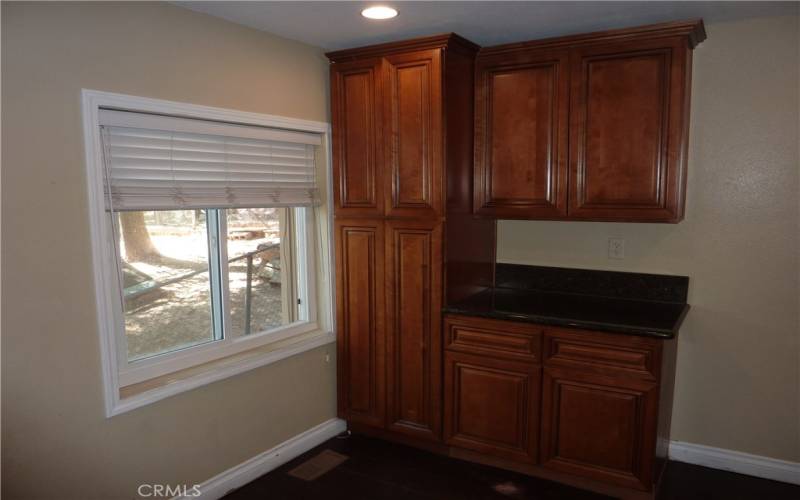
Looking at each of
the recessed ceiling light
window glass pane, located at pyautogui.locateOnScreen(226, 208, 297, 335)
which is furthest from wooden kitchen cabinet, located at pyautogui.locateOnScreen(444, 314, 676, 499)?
the recessed ceiling light

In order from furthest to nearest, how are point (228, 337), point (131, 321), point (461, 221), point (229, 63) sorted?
1. point (461, 221)
2. point (228, 337)
3. point (229, 63)
4. point (131, 321)

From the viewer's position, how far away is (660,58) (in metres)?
2.61

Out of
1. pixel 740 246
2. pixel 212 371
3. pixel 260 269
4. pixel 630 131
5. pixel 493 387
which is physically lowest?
pixel 493 387

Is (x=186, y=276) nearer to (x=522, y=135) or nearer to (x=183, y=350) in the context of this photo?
(x=183, y=350)

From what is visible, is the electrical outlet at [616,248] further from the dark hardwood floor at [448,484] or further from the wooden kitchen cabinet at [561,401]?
the dark hardwood floor at [448,484]

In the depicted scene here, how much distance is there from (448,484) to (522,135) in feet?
5.87

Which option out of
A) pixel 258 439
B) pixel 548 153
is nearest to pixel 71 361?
pixel 258 439

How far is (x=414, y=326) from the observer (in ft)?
10.0

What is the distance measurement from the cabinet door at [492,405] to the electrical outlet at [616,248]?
815mm

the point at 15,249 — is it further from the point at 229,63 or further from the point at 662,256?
the point at 662,256

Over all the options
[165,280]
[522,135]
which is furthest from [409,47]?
[165,280]

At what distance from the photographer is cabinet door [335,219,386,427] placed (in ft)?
10.3

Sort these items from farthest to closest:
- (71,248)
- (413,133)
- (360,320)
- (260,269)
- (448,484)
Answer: (360,320), (260,269), (413,133), (448,484), (71,248)

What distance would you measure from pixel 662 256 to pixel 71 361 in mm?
2768
